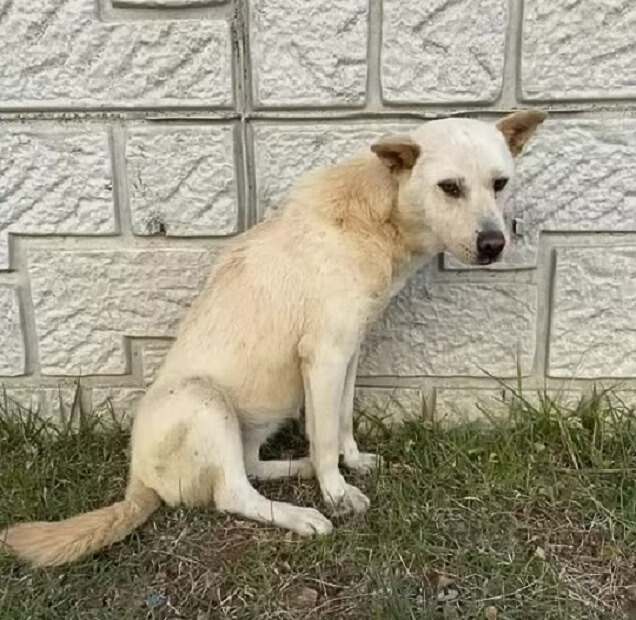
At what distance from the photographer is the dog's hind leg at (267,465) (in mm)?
3039

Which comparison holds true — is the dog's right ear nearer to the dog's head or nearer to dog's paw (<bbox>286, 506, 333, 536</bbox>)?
the dog's head

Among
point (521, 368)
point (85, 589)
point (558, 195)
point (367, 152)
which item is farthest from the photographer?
point (521, 368)

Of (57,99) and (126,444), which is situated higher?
(57,99)

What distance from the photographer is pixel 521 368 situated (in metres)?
3.28

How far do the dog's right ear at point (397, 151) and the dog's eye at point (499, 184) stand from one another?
240 mm

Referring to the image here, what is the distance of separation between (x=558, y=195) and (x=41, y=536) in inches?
78.6

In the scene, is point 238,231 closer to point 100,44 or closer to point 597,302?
point 100,44

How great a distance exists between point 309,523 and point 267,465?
40cm

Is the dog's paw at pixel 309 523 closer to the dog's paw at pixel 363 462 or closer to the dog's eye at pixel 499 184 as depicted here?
the dog's paw at pixel 363 462

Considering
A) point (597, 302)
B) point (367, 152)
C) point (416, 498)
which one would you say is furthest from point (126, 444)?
point (597, 302)

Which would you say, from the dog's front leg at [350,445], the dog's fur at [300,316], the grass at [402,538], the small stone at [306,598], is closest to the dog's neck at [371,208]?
the dog's fur at [300,316]

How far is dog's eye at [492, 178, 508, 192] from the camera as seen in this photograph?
8.58 feet

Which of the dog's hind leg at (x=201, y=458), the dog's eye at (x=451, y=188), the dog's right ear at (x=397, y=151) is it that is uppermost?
the dog's right ear at (x=397, y=151)

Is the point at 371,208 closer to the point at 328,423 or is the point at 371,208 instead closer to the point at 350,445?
the point at 328,423
